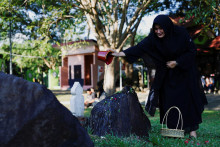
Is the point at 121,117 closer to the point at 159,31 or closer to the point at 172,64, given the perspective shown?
the point at 172,64

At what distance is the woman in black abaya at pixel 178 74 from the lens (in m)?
4.25

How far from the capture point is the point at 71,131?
2.64m

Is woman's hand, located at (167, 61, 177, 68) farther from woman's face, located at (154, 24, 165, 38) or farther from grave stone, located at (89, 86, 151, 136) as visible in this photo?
grave stone, located at (89, 86, 151, 136)

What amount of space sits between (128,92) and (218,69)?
16.5 meters

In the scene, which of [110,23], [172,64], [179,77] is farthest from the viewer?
[110,23]

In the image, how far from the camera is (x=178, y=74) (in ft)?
14.2

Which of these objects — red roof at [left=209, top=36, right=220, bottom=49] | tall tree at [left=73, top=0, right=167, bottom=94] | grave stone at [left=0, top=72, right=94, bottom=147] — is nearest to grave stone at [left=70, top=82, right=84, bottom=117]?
tall tree at [left=73, top=0, right=167, bottom=94]

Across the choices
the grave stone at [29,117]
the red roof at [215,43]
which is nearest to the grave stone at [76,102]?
the grave stone at [29,117]

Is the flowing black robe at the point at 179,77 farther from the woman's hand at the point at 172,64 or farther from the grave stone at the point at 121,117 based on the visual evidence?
the grave stone at the point at 121,117

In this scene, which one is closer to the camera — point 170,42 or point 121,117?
point 170,42

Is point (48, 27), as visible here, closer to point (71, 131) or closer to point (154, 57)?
point (154, 57)

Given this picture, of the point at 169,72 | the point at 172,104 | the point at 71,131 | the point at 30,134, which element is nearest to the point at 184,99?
Result: the point at 172,104

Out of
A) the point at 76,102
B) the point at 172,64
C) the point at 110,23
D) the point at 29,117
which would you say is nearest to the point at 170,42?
the point at 172,64

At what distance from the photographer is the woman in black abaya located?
4.25 meters
